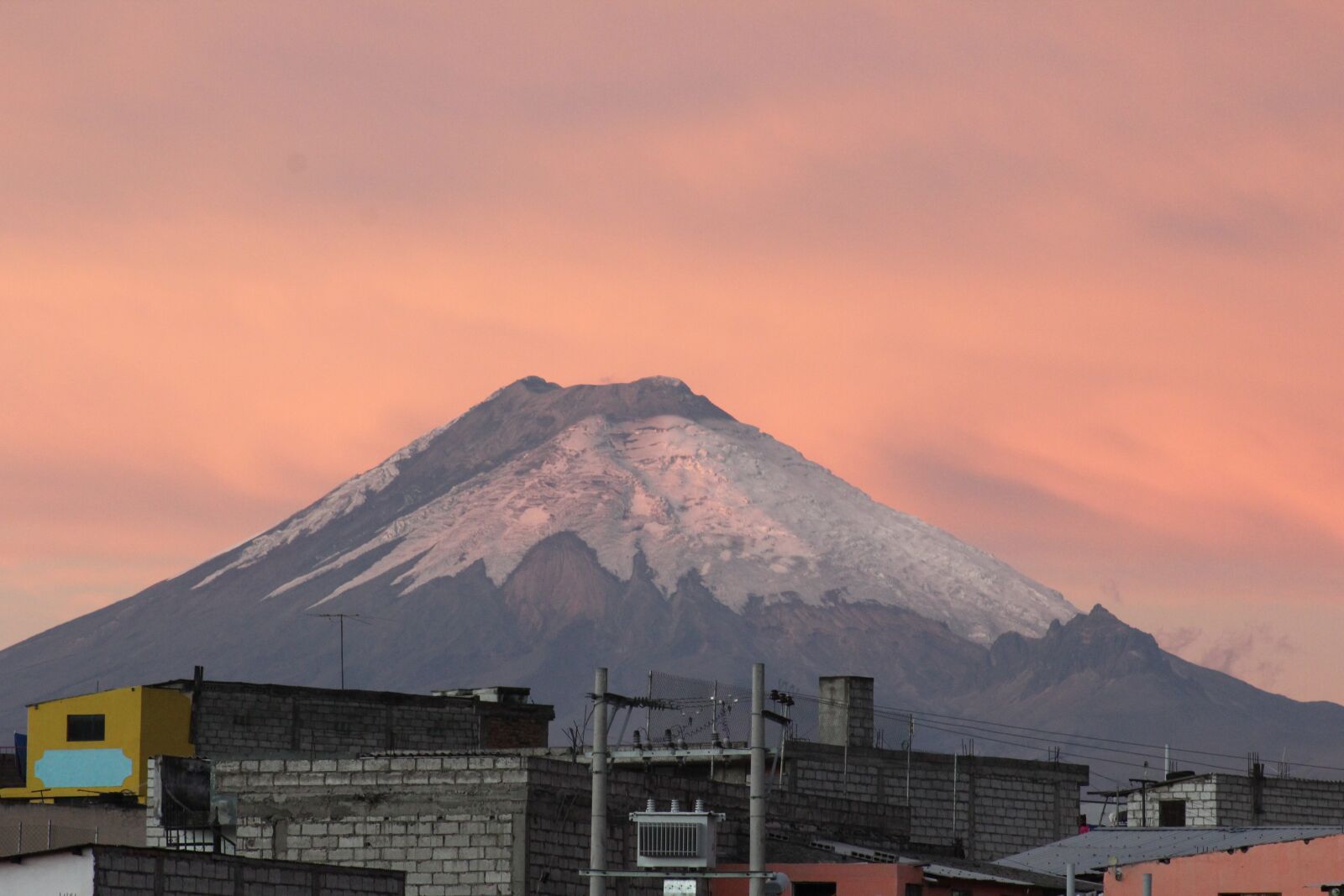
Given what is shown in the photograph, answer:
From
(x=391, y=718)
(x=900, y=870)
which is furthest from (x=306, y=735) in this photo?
(x=900, y=870)

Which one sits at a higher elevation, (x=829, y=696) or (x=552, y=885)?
(x=829, y=696)

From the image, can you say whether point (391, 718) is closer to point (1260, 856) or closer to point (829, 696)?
point (829, 696)

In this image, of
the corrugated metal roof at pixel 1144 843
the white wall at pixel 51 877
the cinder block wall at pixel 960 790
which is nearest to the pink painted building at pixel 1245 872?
the corrugated metal roof at pixel 1144 843

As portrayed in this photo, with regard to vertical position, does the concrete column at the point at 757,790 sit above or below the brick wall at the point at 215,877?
above

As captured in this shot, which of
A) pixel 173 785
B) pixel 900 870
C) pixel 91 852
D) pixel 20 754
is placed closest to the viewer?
pixel 91 852

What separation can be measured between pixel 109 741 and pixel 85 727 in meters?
1.63

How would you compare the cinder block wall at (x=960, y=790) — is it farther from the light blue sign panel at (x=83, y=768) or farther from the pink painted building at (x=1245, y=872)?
the pink painted building at (x=1245, y=872)

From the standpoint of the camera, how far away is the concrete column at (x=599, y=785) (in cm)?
4266

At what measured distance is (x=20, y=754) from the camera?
283 ft

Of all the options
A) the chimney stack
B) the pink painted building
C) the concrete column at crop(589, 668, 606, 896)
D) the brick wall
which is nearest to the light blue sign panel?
the chimney stack

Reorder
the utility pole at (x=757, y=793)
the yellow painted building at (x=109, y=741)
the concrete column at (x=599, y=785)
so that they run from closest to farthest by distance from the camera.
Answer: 1. the utility pole at (x=757, y=793)
2. the concrete column at (x=599, y=785)
3. the yellow painted building at (x=109, y=741)

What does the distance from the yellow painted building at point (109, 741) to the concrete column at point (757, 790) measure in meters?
38.3

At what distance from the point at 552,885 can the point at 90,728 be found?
29.9 m

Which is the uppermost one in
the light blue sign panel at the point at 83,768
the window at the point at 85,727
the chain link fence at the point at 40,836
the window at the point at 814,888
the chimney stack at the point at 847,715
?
the chimney stack at the point at 847,715
